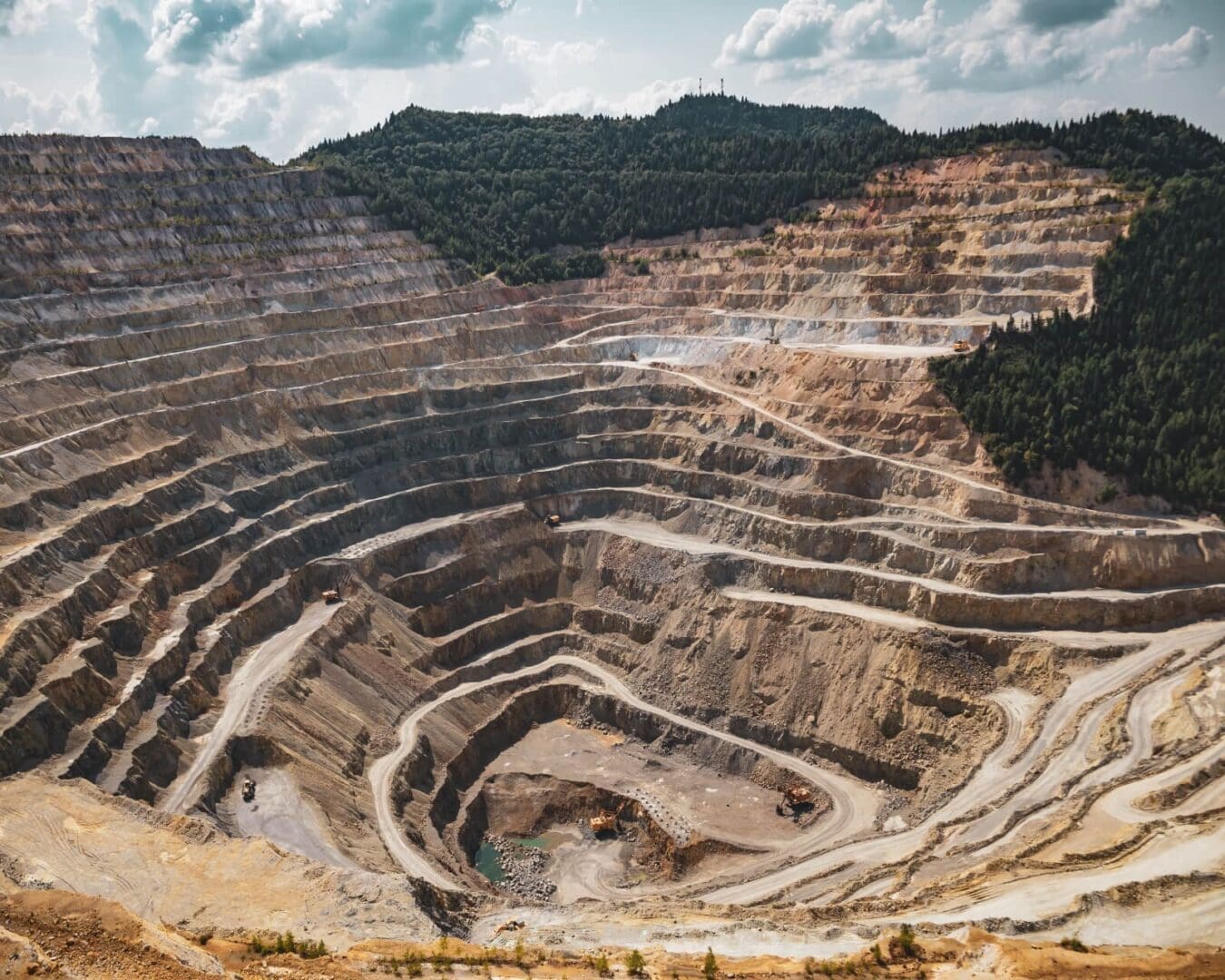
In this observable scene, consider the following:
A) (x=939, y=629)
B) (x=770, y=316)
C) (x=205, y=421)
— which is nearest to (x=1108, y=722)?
(x=939, y=629)

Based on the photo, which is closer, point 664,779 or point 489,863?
point 489,863

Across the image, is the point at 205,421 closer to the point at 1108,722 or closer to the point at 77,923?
the point at 77,923

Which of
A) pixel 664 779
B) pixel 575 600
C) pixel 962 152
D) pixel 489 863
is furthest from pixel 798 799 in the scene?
pixel 962 152

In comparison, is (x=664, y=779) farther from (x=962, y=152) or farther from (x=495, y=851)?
(x=962, y=152)

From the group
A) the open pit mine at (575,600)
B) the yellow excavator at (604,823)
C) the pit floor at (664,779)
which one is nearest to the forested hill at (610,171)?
the open pit mine at (575,600)

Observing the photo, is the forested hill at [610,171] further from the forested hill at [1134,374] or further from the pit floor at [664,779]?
the pit floor at [664,779]

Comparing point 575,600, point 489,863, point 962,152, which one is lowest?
point 489,863
